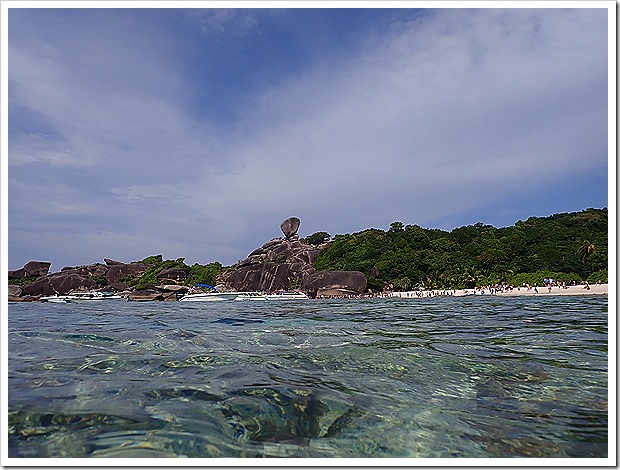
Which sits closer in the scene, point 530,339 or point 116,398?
point 116,398

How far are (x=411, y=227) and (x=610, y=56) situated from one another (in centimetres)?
6764

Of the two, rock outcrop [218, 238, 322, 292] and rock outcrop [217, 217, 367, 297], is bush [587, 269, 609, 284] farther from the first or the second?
rock outcrop [218, 238, 322, 292]

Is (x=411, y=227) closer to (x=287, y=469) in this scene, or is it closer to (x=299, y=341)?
(x=299, y=341)

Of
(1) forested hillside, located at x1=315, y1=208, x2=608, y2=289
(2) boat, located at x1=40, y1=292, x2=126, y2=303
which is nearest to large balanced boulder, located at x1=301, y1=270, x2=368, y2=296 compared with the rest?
(1) forested hillside, located at x1=315, y1=208, x2=608, y2=289

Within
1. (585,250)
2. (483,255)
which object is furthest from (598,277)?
(483,255)

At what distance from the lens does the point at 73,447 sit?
122 inches

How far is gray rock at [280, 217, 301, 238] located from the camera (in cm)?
8750

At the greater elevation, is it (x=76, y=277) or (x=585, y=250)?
(x=585, y=250)

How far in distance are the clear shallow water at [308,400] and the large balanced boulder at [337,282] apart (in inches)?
1446

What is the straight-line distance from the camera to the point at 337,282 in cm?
4525

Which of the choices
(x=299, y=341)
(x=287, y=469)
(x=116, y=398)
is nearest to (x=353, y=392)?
(x=287, y=469)

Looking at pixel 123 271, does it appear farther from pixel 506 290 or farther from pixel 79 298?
pixel 506 290

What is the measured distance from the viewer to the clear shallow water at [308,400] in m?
3.24

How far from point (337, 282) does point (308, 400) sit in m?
41.2
